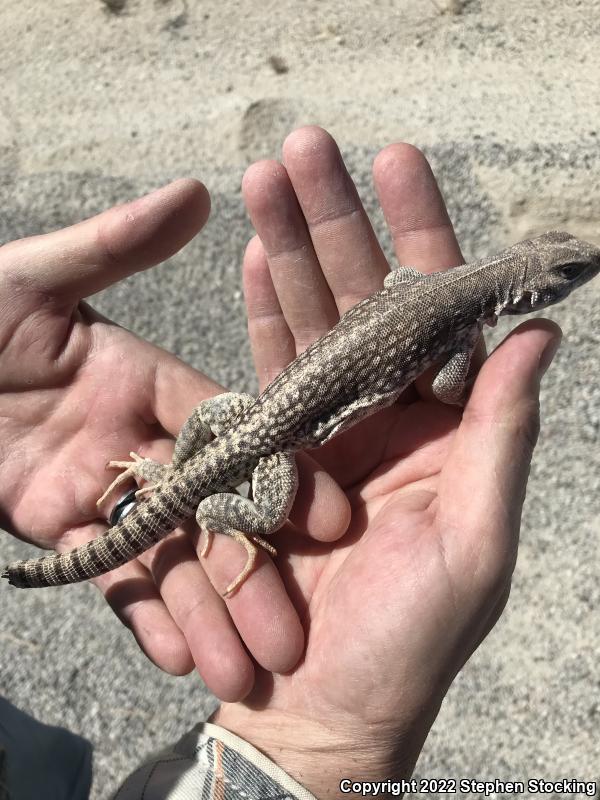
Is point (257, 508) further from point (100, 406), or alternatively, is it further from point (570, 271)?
point (570, 271)

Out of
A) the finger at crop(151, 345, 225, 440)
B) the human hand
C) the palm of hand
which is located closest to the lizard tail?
the palm of hand

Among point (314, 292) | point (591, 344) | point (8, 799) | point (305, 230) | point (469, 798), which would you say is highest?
point (305, 230)

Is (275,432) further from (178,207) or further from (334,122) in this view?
(334,122)

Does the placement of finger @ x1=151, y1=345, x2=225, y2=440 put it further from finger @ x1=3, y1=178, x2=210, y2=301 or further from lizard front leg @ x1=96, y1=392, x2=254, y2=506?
finger @ x1=3, y1=178, x2=210, y2=301

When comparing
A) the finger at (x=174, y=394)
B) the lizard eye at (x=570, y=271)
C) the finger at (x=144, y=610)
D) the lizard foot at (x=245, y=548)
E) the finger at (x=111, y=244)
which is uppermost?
the finger at (x=111, y=244)

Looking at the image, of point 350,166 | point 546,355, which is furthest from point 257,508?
point 350,166

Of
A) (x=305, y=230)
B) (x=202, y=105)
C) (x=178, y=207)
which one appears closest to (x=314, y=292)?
(x=305, y=230)

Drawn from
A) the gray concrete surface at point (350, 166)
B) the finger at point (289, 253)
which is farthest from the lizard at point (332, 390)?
the gray concrete surface at point (350, 166)

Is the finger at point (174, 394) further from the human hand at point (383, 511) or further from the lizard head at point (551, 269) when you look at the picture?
the lizard head at point (551, 269)
